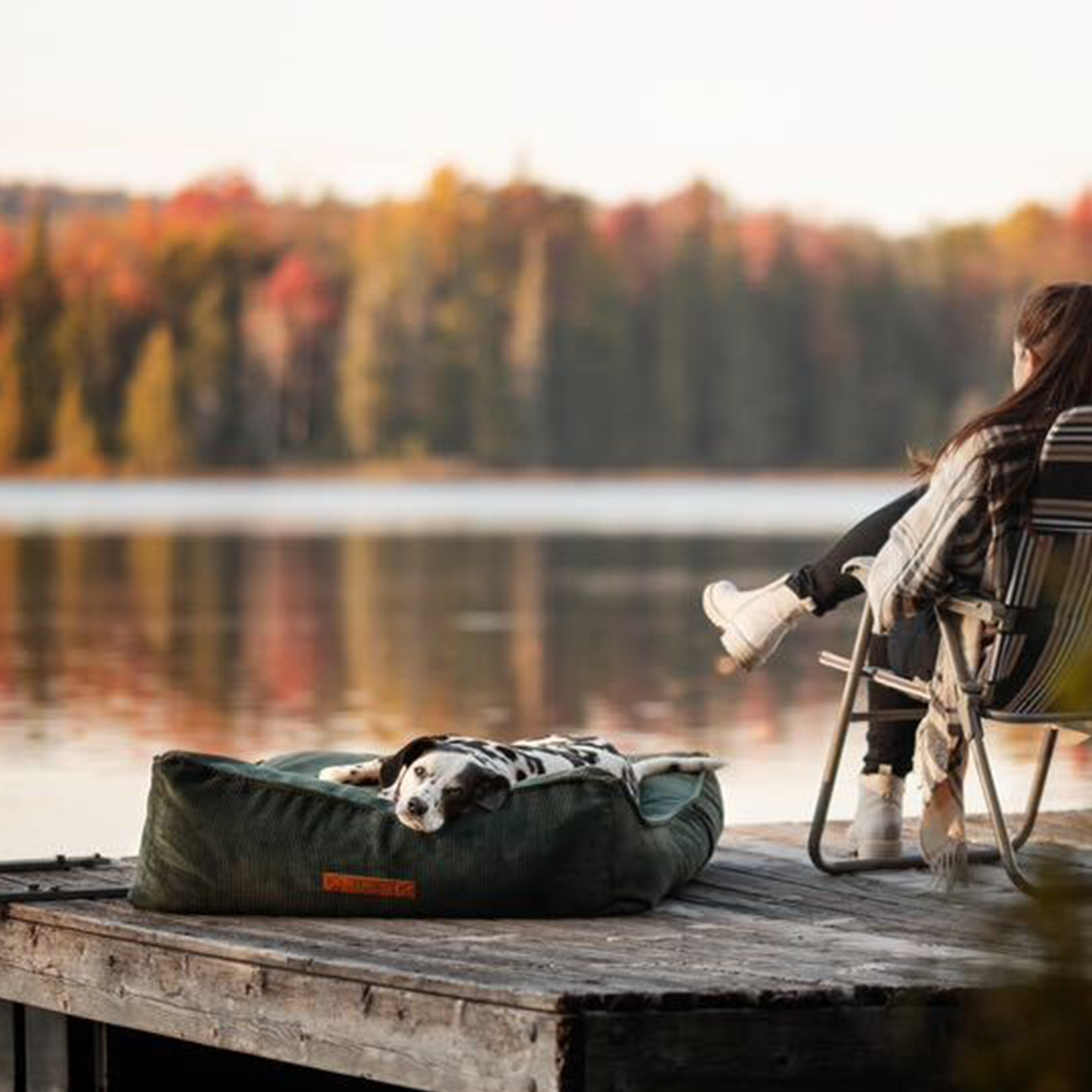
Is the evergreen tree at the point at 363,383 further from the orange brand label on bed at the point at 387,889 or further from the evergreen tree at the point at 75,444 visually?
the orange brand label on bed at the point at 387,889

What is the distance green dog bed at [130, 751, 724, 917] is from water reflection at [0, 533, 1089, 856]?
3866mm

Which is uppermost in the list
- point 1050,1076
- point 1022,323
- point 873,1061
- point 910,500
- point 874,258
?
point 874,258

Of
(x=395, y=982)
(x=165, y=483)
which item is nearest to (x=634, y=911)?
(x=395, y=982)

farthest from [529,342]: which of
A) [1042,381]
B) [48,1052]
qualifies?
[48,1052]

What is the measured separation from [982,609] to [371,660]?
12.2 metres

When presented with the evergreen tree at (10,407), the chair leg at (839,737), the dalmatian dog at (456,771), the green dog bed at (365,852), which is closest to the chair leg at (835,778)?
the chair leg at (839,737)

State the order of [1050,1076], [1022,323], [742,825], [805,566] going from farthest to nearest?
[742,825] → [805,566] → [1022,323] → [1050,1076]

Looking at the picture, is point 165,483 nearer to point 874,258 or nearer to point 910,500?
point 874,258

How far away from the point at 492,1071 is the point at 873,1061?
1.62 ft

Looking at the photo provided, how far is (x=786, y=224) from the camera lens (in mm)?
92438

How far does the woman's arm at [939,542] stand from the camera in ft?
14.4

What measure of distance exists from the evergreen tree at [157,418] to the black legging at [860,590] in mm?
72779

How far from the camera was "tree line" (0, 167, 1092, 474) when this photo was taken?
80.1 m

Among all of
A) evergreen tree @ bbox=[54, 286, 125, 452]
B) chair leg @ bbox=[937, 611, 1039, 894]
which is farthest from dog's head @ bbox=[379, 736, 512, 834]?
evergreen tree @ bbox=[54, 286, 125, 452]
